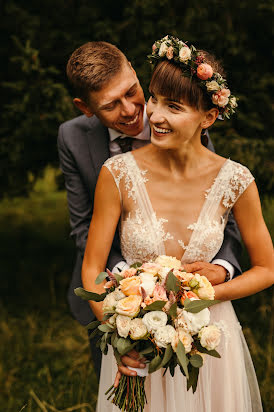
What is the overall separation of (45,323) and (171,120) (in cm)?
368

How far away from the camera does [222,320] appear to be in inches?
106

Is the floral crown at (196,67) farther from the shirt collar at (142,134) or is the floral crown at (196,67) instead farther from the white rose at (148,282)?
the white rose at (148,282)

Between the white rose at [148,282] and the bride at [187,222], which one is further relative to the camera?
the bride at [187,222]

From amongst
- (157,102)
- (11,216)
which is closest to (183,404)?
(157,102)

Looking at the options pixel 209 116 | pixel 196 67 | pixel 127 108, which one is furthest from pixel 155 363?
pixel 127 108

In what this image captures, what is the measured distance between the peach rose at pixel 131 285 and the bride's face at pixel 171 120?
696mm

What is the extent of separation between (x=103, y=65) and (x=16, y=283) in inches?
157

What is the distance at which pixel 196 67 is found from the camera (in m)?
2.39

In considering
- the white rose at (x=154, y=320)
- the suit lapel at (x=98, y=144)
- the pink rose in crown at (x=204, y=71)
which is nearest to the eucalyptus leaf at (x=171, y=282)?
the white rose at (x=154, y=320)

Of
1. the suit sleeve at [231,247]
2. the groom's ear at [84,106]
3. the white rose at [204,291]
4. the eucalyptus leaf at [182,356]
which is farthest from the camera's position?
the groom's ear at [84,106]

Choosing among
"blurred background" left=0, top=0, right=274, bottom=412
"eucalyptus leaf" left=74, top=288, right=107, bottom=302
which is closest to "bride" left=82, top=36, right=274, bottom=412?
"eucalyptus leaf" left=74, top=288, right=107, bottom=302

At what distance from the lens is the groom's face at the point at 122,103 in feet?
9.41

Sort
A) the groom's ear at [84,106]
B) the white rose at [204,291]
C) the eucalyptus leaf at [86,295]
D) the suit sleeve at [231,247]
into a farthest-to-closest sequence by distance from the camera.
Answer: the groom's ear at [84,106] < the suit sleeve at [231,247] < the eucalyptus leaf at [86,295] < the white rose at [204,291]

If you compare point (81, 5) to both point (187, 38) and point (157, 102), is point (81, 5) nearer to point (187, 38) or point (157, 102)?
point (187, 38)
